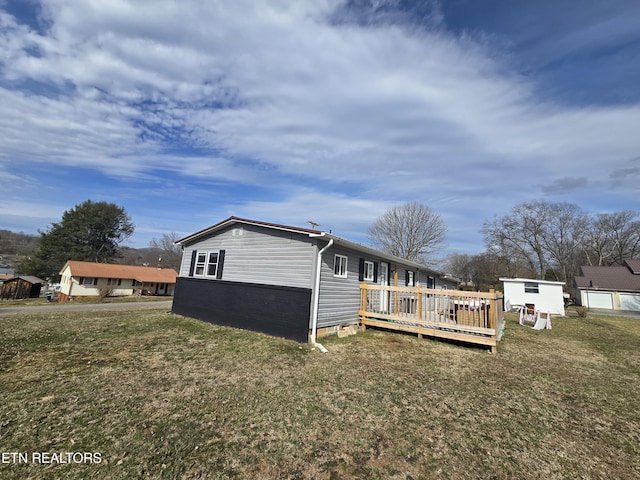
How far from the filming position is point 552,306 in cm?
2033

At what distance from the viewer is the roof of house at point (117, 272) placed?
1176 inches

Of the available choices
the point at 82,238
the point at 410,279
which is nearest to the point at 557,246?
the point at 410,279

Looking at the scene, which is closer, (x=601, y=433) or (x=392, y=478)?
(x=392, y=478)

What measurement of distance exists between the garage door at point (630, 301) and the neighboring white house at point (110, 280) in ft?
159

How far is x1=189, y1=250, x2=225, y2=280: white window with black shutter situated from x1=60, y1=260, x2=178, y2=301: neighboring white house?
25.6 metres

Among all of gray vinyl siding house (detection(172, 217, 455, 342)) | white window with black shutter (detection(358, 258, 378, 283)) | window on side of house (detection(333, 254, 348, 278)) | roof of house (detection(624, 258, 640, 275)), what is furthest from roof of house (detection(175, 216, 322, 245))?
roof of house (detection(624, 258, 640, 275))

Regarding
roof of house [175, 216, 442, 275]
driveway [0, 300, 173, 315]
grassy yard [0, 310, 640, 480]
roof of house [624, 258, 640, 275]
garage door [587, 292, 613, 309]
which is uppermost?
roof of house [624, 258, 640, 275]

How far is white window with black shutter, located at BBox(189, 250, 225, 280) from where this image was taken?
37.8 feet

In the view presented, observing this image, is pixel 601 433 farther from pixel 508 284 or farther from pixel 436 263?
pixel 436 263

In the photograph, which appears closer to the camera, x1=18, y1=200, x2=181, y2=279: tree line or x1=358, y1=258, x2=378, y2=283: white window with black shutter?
x1=358, y1=258, x2=378, y2=283: white window with black shutter

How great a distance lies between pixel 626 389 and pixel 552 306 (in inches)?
716

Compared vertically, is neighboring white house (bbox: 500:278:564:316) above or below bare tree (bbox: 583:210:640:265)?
below

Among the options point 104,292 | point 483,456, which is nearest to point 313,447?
point 483,456

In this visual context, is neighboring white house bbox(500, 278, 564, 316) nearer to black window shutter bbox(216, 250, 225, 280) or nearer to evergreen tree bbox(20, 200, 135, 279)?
black window shutter bbox(216, 250, 225, 280)
